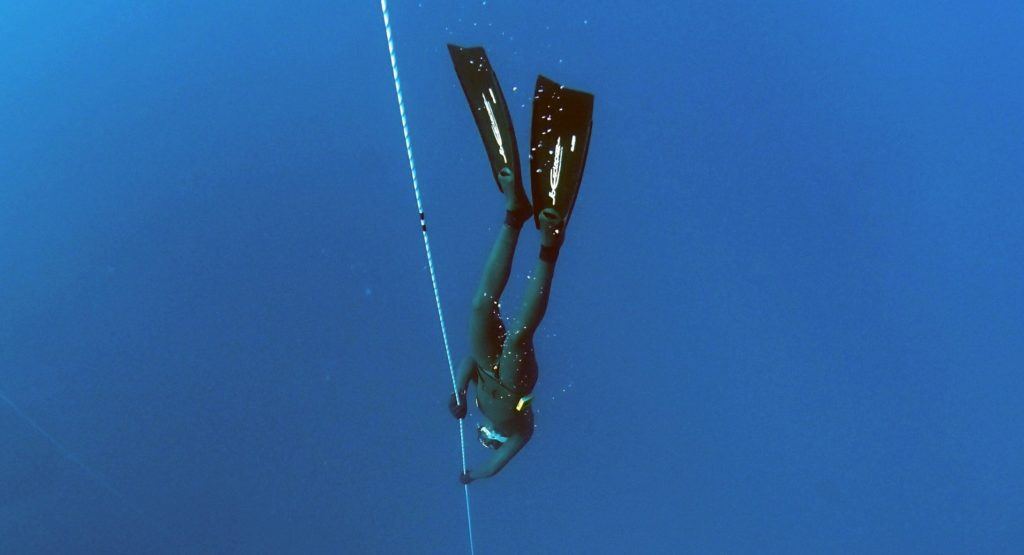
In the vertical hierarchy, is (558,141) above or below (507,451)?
above

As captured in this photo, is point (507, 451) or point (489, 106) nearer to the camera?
point (489, 106)

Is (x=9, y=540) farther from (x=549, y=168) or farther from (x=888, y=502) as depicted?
(x=888, y=502)

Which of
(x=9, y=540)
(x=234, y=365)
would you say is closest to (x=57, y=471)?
(x=9, y=540)

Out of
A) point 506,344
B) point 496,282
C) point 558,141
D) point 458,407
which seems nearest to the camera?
Result: point 558,141

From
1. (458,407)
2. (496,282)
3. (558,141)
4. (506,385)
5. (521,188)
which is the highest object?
(558,141)

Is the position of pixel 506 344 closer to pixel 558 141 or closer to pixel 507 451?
pixel 507 451

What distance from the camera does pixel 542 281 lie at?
273 cm

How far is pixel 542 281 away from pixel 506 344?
37 centimetres

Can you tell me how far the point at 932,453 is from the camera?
4.96 metres

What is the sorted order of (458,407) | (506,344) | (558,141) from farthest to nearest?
(458,407), (506,344), (558,141)

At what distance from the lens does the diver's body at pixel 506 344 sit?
2.65m

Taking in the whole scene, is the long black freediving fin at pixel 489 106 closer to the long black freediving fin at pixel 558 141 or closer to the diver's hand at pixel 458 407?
the long black freediving fin at pixel 558 141

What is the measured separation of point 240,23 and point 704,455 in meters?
4.15

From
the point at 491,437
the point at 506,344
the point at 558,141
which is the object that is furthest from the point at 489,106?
the point at 491,437
